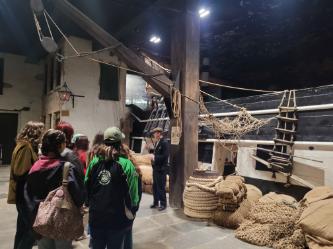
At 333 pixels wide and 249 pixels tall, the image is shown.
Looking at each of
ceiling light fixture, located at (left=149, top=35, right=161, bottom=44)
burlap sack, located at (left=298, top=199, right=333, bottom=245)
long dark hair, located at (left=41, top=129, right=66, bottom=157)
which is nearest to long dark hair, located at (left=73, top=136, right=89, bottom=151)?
long dark hair, located at (left=41, top=129, right=66, bottom=157)

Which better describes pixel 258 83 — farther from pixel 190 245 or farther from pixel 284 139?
pixel 190 245

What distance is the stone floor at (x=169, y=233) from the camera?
127 inches

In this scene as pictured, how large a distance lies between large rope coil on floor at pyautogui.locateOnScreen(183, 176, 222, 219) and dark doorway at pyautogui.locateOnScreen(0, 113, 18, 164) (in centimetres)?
847

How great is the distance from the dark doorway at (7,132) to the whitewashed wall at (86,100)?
2010mm

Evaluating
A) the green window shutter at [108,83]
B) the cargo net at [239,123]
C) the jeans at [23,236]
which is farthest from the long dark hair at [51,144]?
the green window shutter at [108,83]

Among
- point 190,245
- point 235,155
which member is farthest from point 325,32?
point 190,245

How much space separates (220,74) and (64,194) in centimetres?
1102

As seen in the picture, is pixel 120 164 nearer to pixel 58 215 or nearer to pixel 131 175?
pixel 131 175

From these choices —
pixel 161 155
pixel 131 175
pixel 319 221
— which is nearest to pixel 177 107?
pixel 161 155

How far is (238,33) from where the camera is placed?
9.07 metres

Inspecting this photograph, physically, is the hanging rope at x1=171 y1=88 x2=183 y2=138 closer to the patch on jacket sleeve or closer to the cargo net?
the cargo net

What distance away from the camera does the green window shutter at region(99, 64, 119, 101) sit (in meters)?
9.17

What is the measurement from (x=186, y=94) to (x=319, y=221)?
261cm

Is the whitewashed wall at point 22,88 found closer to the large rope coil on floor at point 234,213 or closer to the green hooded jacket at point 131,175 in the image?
the large rope coil on floor at point 234,213
